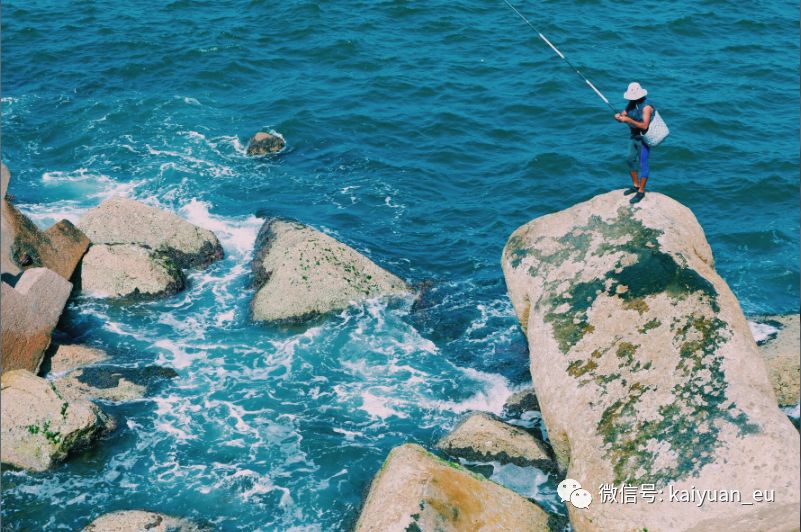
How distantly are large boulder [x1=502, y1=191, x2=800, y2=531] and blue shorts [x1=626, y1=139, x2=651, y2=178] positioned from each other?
0.61 meters

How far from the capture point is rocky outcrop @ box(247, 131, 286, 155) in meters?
32.1

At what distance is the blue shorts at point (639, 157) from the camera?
723 inches

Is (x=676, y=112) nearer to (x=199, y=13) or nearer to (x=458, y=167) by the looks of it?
(x=458, y=167)

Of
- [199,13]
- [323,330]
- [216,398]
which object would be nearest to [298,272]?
[323,330]

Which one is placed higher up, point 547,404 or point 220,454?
point 547,404

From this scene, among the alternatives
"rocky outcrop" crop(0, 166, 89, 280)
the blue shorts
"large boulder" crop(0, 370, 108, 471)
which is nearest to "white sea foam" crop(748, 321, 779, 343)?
the blue shorts

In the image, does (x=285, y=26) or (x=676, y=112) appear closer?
(x=676, y=112)

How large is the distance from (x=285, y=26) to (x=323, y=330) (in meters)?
23.3

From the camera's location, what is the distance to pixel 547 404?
1652cm

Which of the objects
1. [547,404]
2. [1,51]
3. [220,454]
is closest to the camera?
[547,404]

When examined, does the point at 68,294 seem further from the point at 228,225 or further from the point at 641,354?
the point at 641,354

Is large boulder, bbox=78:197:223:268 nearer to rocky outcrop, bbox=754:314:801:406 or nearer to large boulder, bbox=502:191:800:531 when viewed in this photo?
large boulder, bbox=502:191:800:531

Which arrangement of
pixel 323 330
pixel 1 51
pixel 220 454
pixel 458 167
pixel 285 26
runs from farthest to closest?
pixel 285 26
pixel 1 51
pixel 458 167
pixel 323 330
pixel 220 454

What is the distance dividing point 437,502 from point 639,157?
8466 mm
